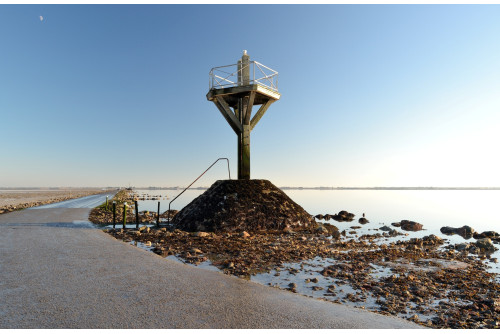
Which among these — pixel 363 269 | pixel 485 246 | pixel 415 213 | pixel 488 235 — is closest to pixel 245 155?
pixel 363 269

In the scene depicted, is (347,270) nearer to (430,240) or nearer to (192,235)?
(192,235)

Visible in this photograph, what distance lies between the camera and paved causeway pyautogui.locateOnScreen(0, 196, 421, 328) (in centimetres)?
486

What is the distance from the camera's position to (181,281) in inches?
283

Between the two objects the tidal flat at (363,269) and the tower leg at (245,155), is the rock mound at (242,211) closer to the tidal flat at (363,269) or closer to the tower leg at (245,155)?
the tower leg at (245,155)

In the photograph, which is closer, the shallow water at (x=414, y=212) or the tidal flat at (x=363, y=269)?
the tidal flat at (x=363, y=269)

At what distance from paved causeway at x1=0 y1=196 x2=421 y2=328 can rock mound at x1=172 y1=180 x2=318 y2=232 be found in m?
7.50

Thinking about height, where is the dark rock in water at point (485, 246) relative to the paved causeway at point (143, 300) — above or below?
below

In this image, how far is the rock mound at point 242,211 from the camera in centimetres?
1678

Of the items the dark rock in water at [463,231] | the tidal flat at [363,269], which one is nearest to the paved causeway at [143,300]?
the tidal flat at [363,269]

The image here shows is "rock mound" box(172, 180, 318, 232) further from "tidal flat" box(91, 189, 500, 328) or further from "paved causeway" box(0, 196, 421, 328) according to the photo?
"paved causeway" box(0, 196, 421, 328)

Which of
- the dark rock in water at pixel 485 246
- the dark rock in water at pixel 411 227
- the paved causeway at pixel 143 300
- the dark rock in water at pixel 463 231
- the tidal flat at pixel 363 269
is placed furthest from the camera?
the dark rock in water at pixel 411 227

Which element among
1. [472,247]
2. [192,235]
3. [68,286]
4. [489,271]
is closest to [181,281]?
[68,286]

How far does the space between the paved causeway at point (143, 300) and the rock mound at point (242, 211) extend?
24.6 ft
